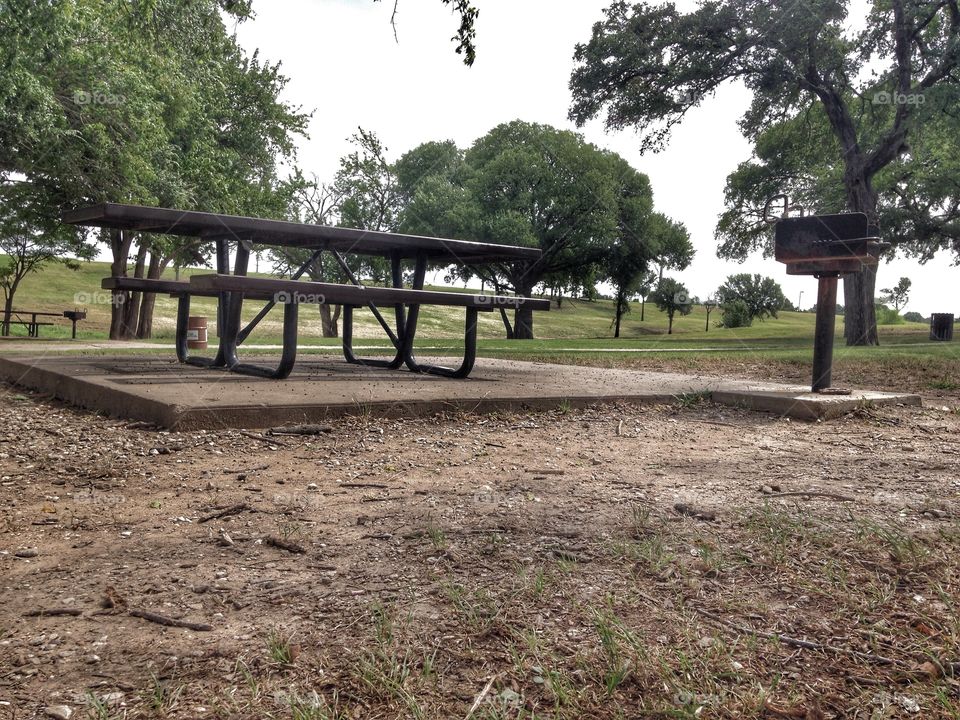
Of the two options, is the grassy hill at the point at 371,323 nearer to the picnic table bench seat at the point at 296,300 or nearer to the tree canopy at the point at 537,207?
the tree canopy at the point at 537,207

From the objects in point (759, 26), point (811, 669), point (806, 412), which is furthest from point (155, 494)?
point (759, 26)

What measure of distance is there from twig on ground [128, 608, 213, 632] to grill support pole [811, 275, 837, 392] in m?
5.43

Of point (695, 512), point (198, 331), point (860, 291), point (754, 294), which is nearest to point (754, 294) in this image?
point (754, 294)

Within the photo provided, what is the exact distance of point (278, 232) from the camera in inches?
221

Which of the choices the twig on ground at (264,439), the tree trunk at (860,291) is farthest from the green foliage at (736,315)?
the twig on ground at (264,439)

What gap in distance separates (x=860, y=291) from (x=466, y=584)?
22352 millimetres

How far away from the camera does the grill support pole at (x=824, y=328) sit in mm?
6016

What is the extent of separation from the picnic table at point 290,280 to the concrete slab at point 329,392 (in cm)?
29

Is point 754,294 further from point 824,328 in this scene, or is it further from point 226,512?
point 226,512

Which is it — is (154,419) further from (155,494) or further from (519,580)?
(519,580)

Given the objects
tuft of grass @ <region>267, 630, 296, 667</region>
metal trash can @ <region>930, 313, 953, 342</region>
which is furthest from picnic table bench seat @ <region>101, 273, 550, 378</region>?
metal trash can @ <region>930, 313, 953, 342</region>

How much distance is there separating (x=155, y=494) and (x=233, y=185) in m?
20.6

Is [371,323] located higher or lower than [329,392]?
higher

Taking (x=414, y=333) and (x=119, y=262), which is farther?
(x=119, y=262)
